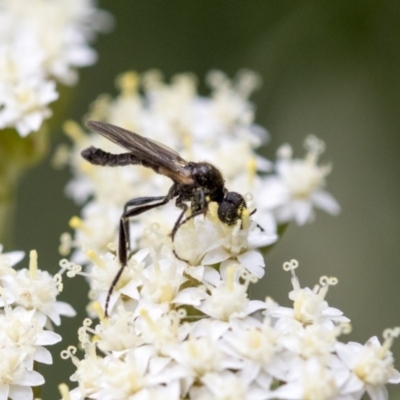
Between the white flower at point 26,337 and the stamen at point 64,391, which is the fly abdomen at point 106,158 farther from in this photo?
the stamen at point 64,391

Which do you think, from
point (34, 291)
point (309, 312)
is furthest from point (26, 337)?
point (309, 312)

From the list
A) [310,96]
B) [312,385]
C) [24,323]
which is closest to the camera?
[312,385]

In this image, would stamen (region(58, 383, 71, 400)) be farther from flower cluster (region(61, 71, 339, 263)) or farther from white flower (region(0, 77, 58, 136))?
white flower (region(0, 77, 58, 136))

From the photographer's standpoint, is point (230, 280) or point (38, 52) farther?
point (38, 52)

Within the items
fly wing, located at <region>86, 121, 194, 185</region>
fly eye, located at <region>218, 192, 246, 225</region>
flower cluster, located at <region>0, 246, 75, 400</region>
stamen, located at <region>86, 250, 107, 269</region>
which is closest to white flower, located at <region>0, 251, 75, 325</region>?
flower cluster, located at <region>0, 246, 75, 400</region>

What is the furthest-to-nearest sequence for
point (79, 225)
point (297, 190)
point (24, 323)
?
point (297, 190) < point (79, 225) < point (24, 323)

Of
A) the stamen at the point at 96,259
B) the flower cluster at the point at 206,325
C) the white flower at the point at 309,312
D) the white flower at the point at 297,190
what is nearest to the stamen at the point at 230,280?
the flower cluster at the point at 206,325

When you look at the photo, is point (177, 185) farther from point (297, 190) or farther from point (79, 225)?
point (297, 190)
